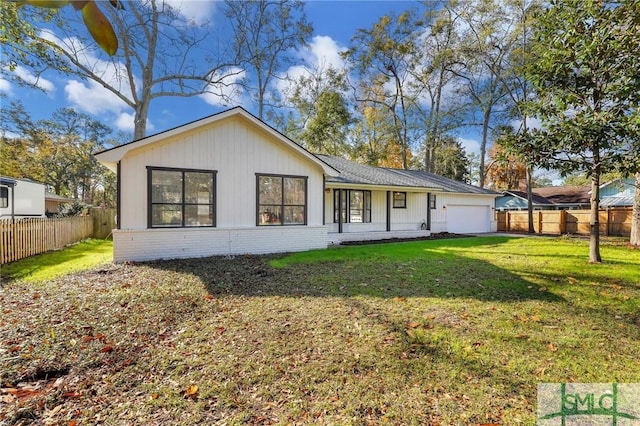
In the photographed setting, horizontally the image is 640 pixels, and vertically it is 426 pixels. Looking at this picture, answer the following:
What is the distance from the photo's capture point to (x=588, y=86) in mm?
8312

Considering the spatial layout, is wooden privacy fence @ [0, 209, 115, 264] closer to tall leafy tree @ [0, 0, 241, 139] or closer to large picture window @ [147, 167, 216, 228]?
large picture window @ [147, 167, 216, 228]

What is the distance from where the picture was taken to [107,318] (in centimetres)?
476

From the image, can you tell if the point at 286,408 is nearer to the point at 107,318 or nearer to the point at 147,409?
the point at 147,409

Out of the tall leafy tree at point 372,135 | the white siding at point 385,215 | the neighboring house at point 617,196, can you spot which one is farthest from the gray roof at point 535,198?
the white siding at point 385,215

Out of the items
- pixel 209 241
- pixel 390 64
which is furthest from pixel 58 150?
pixel 390 64

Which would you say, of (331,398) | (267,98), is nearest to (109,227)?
(267,98)

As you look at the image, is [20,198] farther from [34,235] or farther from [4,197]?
[34,235]

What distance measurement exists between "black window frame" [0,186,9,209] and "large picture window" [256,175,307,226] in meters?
13.2

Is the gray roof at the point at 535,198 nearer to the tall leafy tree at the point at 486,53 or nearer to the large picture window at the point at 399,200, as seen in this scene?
the tall leafy tree at the point at 486,53

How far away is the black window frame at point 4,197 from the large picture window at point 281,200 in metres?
13.2

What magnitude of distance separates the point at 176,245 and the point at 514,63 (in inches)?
885

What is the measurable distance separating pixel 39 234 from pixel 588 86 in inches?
691

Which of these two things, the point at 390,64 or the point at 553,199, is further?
the point at 553,199

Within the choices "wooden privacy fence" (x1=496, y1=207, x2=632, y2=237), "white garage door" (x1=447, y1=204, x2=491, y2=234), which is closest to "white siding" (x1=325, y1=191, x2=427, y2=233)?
"white garage door" (x1=447, y1=204, x2=491, y2=234)
